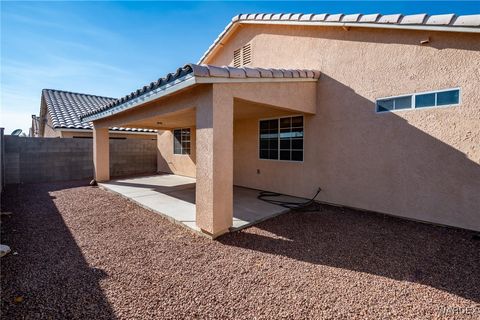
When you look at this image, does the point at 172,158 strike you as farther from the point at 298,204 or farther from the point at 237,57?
the point at 298,204

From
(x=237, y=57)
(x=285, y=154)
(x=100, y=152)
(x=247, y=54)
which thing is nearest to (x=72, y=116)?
(x=100, y=152)

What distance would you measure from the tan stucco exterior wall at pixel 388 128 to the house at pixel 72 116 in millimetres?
13045

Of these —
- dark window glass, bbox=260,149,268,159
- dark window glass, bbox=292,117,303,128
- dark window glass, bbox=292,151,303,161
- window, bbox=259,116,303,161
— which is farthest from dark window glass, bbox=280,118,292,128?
dark window glass, bbox=260,149,268,159

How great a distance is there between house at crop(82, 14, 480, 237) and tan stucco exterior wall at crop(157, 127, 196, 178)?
4695 mm

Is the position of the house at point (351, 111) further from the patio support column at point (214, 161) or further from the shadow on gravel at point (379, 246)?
the shadow on gravel at point (379, 246)

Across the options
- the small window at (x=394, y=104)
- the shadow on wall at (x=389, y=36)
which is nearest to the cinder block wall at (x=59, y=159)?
the shadow on wall at (x=389, y=36)

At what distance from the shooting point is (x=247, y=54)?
11141 millimetres

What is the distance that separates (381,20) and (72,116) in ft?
64.5

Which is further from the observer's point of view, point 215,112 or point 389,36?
point 389,36

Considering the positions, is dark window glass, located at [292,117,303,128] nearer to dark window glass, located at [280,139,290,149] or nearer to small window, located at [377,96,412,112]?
dark window glass, located at [280,139,290,149]

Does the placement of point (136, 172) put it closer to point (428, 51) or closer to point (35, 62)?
point (35, 62)

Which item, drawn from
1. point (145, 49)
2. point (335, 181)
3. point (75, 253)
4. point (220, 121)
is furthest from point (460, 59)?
point (145, 49)

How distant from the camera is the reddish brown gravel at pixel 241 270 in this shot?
9.73ft

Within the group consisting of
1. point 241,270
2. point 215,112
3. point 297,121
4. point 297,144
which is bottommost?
point 241,270
